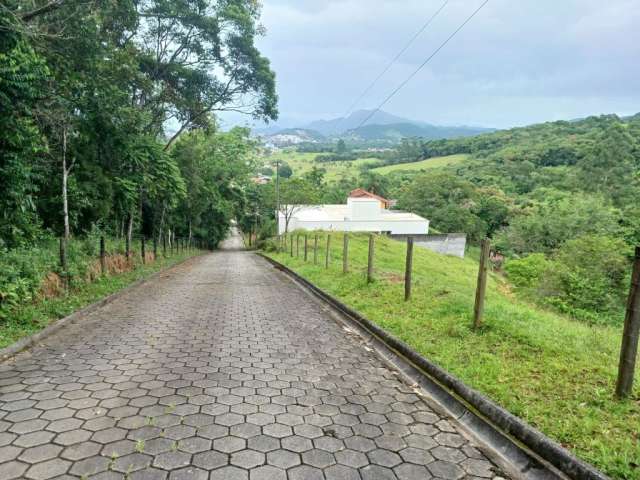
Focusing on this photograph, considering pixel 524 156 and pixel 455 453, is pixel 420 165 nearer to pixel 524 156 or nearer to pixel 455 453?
pixel 524 156

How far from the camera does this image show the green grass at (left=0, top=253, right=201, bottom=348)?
5129mm

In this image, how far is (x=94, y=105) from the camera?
8.32 metres

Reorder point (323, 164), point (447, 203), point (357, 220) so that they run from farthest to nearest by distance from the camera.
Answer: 1. point (323, 164)
2. point (447, 203)
3. point (357, 220)

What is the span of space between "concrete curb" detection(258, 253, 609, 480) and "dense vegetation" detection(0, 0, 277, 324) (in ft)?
20.0

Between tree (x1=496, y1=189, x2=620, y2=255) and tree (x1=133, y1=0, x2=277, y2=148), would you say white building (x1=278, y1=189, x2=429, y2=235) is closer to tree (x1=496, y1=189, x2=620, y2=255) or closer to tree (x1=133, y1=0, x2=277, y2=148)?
tree (x1=496, y1=189, x2=620, y2=255)

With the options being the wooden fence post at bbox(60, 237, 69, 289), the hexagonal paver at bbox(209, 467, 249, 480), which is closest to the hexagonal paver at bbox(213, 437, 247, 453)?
the hexagonal paver at bbox(209, 467, 249, 480)

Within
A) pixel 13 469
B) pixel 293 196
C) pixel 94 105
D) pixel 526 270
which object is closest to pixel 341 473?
pixel 13 469

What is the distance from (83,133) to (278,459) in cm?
901

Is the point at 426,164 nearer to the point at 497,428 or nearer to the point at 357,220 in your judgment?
the point at 357,220

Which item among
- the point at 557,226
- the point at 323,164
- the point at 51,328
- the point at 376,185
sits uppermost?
the point at 323,164

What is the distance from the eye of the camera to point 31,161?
7.70 metres

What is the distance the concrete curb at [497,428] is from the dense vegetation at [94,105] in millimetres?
6095

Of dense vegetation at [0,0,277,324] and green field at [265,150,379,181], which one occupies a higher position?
green field at [265,150,379,181]

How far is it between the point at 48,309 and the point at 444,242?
36.3 m
